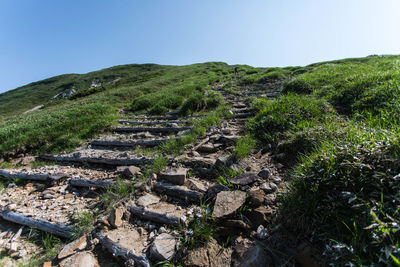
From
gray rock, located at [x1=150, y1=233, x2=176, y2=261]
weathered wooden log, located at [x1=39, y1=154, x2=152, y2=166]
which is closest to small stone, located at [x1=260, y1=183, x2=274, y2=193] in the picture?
gray rock, located at [x1=150, y1=233, x2=176, y2=261]

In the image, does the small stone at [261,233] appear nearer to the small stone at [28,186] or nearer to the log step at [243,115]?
the log step at [243,115]

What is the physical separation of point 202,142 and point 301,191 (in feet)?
A: 9.91

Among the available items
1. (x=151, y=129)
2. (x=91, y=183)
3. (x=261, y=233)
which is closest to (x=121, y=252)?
(x=261, y=233)

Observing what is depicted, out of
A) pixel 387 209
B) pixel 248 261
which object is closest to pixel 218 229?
pixel 248 261

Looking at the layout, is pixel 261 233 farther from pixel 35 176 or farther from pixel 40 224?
pixel 35 176

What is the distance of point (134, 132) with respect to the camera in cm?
754

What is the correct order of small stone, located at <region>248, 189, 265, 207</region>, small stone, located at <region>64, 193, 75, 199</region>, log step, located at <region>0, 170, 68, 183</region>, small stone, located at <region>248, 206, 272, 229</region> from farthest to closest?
log step, located at <region>0, 170, 68, 183</region>
small stone, located at <region>64, 193, 75, 199</region>
small stone, located at <region>248, 189, 265, 207</region>
small stone, located at <region>248, 206, 272, 229</region>

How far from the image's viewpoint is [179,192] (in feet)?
10.4

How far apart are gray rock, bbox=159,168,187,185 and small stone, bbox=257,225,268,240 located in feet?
5.17

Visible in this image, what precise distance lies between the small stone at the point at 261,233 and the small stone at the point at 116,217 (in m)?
1.98

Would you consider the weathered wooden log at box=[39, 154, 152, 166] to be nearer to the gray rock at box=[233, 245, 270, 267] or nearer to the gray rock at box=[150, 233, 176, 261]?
the gray rock at box=[150, 233, 176, 261]

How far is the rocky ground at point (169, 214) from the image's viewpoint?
2133 mm

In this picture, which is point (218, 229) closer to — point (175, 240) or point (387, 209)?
point (175, 240)

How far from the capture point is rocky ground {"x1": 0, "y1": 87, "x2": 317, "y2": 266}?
213cm
